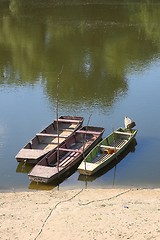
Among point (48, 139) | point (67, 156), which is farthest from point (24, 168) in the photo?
Result: point (48, 139)

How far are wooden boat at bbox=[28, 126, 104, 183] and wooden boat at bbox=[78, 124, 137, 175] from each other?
0.41m

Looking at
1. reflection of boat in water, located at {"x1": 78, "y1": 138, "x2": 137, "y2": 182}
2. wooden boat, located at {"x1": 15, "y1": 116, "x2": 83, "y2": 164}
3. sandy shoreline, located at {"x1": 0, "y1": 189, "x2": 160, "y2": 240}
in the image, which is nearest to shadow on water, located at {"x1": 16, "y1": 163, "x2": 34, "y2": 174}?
wooden boat, located at {"x1": 15, "y1": 116, "x2": 83, "y2": 164}

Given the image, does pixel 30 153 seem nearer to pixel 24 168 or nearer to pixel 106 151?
pixel 24 168

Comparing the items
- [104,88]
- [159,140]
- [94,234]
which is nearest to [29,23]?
[104,88]

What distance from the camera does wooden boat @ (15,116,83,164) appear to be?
1725 centimetres

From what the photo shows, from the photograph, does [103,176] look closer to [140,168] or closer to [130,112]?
[140,168]

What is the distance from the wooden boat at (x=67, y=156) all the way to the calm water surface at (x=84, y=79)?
1.53 feet

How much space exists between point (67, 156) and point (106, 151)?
147 cm

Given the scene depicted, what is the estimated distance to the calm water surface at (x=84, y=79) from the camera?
17656 mm

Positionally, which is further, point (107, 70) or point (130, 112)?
point (107, 70)

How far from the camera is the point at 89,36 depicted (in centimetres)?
3878

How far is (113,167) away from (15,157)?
11.7 ft

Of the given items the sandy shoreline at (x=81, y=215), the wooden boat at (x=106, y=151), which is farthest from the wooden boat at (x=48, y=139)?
the sandy shoreline at (x=81, y=215)

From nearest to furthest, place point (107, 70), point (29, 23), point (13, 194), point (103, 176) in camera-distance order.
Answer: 1. point (13, 194)
2. point (103, 176)
3. point (107, 70)
4. point (29, 23)
